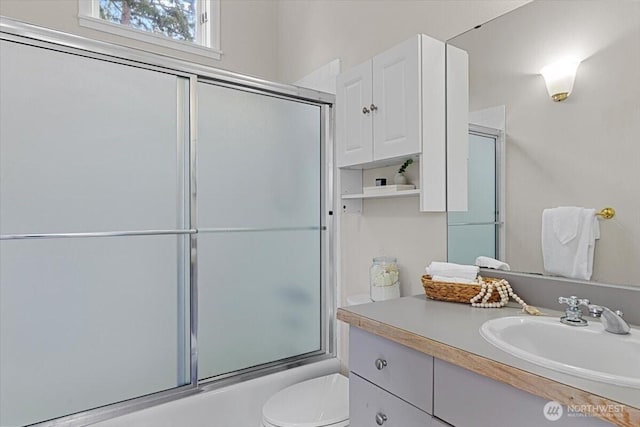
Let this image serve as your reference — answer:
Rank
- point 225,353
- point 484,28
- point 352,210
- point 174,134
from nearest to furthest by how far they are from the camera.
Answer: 1. point 484,28
2. point 174,134
3. point 225,353
4. point 352,210

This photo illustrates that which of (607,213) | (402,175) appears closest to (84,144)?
(402,175)

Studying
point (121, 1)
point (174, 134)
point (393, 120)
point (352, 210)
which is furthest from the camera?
point (121, 1)

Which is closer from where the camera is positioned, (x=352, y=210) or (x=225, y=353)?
(x=225, y=353)

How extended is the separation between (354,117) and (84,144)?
45.7 inches

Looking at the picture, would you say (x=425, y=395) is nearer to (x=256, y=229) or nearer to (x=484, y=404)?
(x=484, y=404)

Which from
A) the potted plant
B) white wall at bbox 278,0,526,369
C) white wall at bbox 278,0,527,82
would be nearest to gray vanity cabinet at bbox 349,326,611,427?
white wall at bbox 278,0,526,369

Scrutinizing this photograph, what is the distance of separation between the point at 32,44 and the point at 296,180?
129 cm

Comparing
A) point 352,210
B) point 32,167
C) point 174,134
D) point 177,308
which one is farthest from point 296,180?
point 32,167

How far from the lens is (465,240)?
4.97 feet

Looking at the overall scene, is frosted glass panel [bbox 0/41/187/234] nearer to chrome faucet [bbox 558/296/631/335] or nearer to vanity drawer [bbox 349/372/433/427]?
vanity drawer [bbox 349/372/433/427]

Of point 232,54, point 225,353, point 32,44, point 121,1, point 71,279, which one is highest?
Result: point 121,1

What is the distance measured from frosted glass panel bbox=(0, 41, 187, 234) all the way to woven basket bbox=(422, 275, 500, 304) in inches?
45.8

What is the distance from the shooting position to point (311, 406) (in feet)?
5.32

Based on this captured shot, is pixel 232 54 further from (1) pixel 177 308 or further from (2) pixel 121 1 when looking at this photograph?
(1) pixel 177 308
